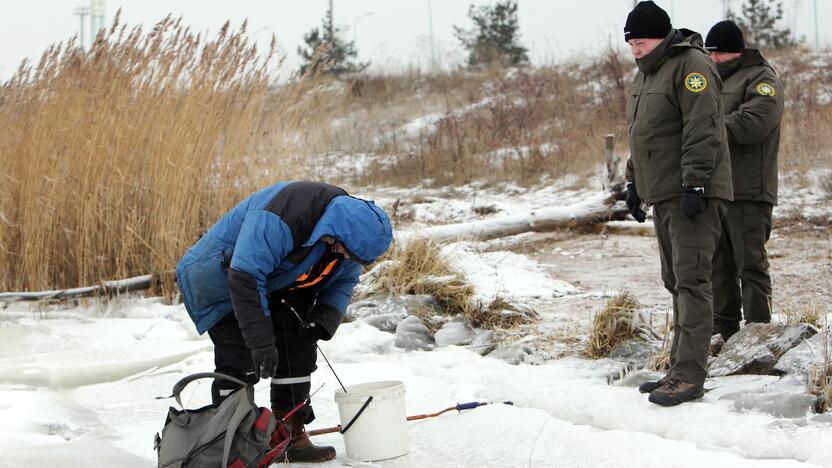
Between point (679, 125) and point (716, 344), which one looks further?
point (716, 344)

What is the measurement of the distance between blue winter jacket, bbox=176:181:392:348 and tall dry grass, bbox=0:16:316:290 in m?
3.18

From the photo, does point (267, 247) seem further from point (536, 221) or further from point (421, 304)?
point (536, 221)

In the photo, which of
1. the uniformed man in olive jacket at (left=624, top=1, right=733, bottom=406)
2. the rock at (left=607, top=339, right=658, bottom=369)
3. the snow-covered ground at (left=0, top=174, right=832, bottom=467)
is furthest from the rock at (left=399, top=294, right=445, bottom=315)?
the uniformed man in olive jacket at (left=624, top=1, right=733, bottom=406)

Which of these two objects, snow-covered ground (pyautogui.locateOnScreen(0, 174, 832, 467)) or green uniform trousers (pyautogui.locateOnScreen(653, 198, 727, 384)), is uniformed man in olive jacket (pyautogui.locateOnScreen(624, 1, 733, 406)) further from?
snow-covered ground (pyautogui.locateOnScreen(0, 174, 832, 467))

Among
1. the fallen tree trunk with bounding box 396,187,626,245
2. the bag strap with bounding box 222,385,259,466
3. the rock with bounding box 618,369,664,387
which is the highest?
the fallen tree trunk with bounding box 396,187,626,245

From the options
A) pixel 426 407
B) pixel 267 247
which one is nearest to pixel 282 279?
pixel 267 247

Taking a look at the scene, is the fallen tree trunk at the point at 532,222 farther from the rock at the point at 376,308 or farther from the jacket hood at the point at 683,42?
the jacket hood at the point at 683,42

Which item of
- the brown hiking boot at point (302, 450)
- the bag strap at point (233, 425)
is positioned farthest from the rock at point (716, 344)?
the bag strap at point (233, 425)

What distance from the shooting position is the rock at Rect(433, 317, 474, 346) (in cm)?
550

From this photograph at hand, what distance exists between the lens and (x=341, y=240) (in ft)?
10.3

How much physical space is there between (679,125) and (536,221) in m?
4.70

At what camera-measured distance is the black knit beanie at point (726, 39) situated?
4727mm

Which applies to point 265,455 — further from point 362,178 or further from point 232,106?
point 362,178

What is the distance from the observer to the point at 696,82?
3.76 metres
